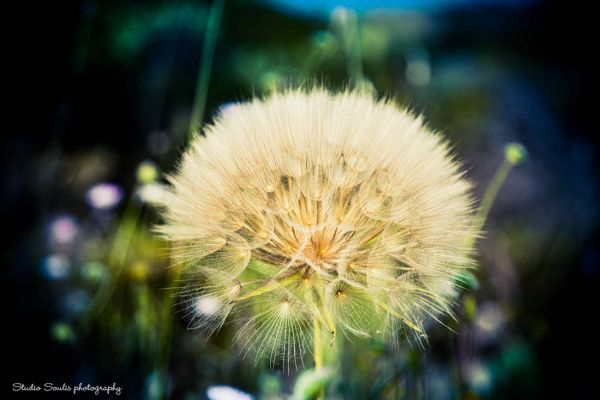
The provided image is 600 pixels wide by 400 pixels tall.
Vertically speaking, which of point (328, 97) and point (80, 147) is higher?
point (80, 147)

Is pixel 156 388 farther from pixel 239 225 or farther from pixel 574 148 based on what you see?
pixel 574 148

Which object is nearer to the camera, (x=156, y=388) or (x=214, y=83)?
(x=156, y=388)

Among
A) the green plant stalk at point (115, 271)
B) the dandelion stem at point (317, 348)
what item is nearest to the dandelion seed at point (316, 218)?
the dandelion stem at point (317, 348)

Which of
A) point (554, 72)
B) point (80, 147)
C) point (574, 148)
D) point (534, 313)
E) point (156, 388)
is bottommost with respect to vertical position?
point (156, 388)

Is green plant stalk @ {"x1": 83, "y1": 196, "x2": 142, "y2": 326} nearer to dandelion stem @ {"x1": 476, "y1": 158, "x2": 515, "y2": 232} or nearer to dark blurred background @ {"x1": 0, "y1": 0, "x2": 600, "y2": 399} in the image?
dark blurred background @ {"x1": 0, "y1": 0, "x2": 600, "y2": 399}

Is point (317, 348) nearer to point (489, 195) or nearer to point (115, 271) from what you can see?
point (115, 271)

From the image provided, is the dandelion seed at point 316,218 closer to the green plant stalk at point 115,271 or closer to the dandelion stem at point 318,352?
the dandelion stem at point 318,352

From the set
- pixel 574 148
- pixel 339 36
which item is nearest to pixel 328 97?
pixel 339 36
